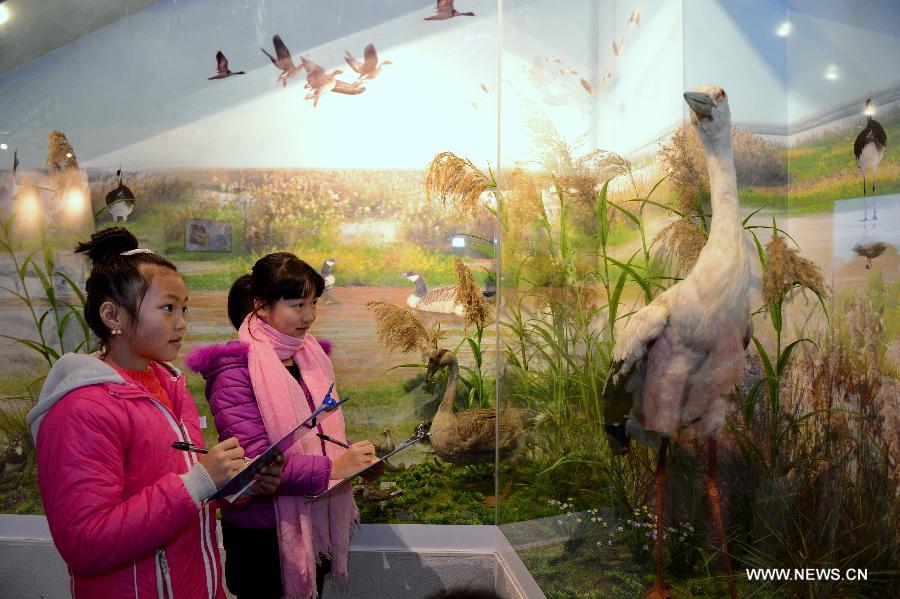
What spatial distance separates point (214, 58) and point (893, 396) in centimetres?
315

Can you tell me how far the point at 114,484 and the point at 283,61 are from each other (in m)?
2.40

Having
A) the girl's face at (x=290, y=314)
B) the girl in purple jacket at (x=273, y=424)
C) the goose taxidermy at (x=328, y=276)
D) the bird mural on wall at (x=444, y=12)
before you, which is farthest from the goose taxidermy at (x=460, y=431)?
the bird mural on wall at (x=444, y=12)

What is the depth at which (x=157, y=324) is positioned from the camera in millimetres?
1458

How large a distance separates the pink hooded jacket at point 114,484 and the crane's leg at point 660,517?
962 mm

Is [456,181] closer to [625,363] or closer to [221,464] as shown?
[625,363]

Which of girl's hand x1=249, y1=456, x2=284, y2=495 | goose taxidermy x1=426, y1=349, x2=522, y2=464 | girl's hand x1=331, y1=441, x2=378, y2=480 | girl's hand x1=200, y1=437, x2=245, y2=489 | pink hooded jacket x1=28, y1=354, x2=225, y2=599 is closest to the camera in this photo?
pink hooded jacket x1=28, y1=354, x2=225, y2=599

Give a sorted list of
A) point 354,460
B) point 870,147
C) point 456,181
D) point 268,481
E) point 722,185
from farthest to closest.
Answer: point 456,181, point 354,460, point 268,481, point 722,185, point 870,147

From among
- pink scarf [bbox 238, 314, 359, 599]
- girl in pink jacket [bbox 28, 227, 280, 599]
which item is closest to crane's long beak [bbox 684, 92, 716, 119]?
girl in pink jacket [bbox 28, 227, 280, 599]

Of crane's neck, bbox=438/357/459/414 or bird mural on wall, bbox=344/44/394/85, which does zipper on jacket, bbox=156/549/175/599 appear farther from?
bird mural on wall, bbox=344/44/394/85

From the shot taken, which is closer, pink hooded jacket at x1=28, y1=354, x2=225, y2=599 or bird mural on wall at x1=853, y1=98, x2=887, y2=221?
bird mural on wall at x1=853, y1=98, x2=887, y2=221

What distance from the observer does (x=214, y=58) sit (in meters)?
3.12

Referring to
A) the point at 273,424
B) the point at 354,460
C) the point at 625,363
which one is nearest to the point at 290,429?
the point at 273,424

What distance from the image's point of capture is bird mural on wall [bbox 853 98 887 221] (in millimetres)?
892

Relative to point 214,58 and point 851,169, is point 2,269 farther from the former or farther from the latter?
point 851,169
